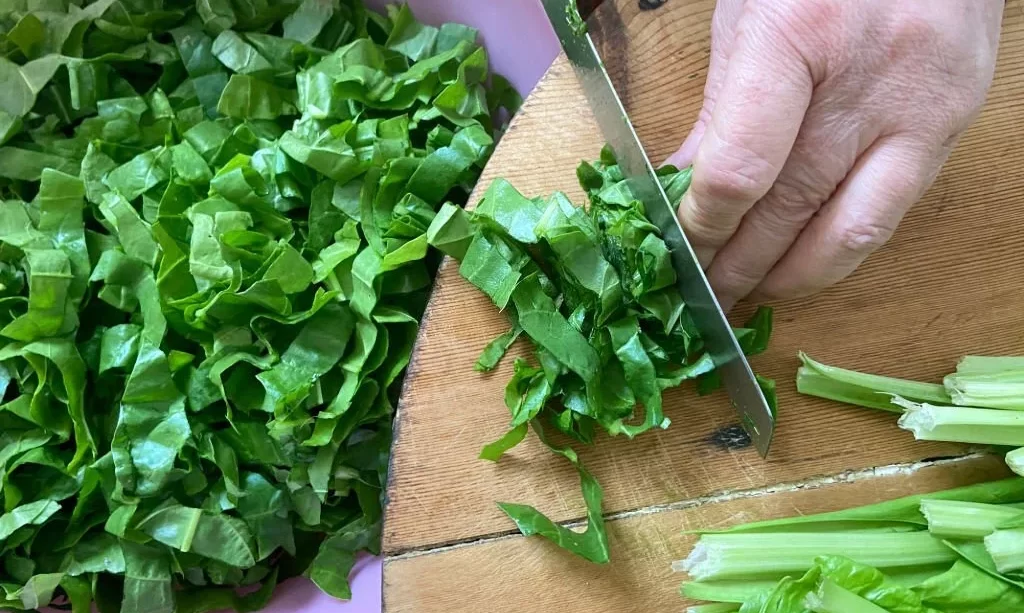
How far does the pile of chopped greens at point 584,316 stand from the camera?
973mm

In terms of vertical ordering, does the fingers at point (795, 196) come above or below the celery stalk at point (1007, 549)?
above

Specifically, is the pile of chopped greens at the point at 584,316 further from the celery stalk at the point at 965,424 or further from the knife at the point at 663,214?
the celery stalk at the point at 965,424

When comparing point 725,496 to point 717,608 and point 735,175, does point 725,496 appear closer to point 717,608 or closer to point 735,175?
point 717,608

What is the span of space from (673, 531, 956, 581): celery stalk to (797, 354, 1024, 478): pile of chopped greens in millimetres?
142

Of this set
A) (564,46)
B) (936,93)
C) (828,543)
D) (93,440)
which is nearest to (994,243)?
(936,93)

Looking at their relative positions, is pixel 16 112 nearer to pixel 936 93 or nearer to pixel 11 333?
pixel 11 333

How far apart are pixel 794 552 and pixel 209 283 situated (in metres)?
0.86

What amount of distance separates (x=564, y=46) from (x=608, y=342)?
0.42 meters

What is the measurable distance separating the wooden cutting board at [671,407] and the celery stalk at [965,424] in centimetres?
4

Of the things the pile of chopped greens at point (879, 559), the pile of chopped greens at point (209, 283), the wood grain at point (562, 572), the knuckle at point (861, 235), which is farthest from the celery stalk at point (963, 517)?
the pile of chopped greens at point (209, 283)

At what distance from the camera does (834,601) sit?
34.8 inches

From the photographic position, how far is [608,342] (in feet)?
3.27

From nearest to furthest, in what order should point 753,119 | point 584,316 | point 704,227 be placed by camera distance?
point 753,119
point 704,227
point 584,316

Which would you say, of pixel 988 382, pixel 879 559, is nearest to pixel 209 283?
pixel 879 559
